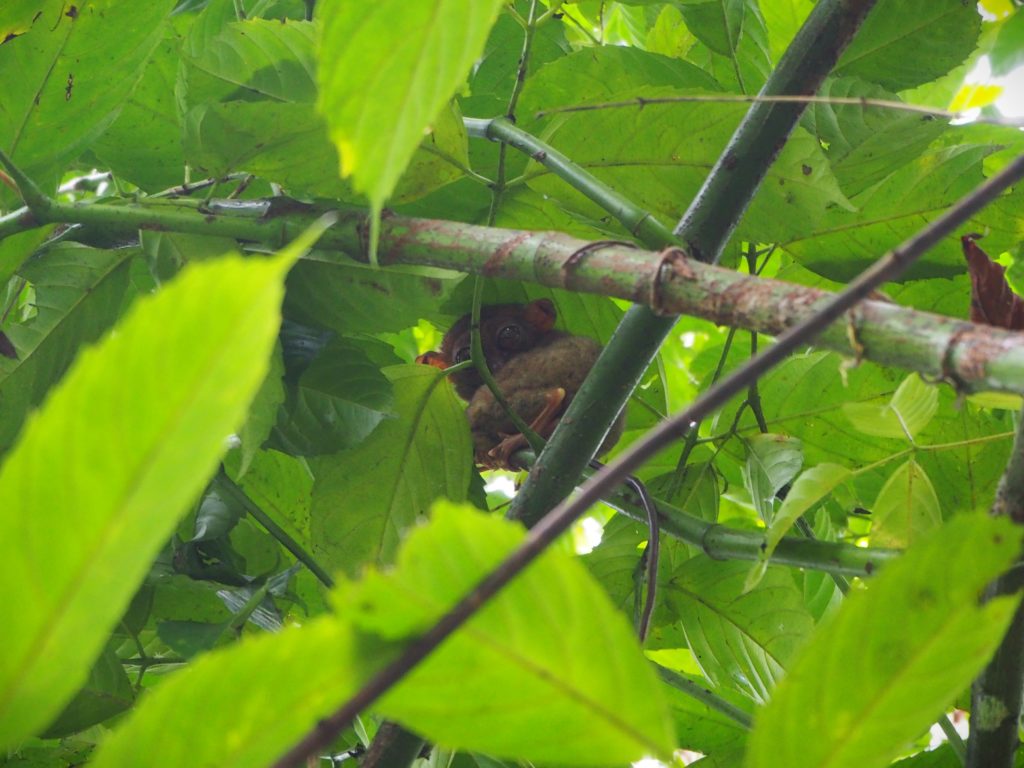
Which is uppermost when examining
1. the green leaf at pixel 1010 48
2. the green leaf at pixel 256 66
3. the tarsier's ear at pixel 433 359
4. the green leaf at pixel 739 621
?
the green leaf at pixel 1010 48

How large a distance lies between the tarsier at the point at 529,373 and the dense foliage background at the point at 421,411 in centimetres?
7

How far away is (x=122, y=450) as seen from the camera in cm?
38

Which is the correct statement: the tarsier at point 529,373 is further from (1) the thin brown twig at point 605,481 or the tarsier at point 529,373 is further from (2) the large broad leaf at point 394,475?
(1) the thin brown twig at point 605,481

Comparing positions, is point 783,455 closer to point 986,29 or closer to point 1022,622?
point 1022,622

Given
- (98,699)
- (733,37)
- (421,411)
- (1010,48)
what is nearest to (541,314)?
(421,411)

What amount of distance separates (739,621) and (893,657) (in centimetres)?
75

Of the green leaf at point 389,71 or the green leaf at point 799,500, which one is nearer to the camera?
the green leaf at point 389,71

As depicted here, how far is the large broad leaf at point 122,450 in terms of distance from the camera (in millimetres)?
367

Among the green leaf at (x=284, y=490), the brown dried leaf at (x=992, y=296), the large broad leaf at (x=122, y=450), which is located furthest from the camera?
the green leaf at (x=284, y=490)

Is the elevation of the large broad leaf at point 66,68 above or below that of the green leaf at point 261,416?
above

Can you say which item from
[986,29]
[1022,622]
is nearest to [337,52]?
[1022,622]

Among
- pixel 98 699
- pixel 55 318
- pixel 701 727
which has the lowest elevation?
pixel 98 699

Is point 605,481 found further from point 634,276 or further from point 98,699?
point 98,699

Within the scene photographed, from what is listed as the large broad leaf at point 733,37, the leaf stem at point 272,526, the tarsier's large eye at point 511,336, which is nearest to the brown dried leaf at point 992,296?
the large broad leaf at point 733,37
